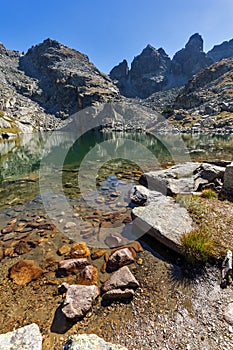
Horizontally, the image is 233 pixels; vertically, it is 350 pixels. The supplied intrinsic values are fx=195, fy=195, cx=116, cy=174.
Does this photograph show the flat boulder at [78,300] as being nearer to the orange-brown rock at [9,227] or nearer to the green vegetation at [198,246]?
the green vegetation at [198,246]

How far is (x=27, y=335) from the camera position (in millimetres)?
3752

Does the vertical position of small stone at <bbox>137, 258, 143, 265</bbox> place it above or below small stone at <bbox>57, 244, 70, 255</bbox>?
above

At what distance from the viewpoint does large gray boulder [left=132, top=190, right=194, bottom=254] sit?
6523 mm

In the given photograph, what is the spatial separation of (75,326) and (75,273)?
5.90ft

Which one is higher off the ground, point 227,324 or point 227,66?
point 227,66

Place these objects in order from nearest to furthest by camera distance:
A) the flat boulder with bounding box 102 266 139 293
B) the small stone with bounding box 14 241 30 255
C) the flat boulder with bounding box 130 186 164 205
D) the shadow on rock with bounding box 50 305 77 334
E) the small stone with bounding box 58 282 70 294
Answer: the shadow on rock with bounding box 50 305 77 334 < the flat boulder with bounding box 102 266 139 293 < the small stone with bounding box 58 282 70 294 < the small stone with bounding box 14 241 30 255 < the flat boulder with bounding box 130 186 164 205

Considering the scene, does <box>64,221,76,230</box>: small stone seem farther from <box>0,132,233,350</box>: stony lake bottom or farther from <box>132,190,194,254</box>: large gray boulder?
<box>132,190,194,254</box>: large gray boulder

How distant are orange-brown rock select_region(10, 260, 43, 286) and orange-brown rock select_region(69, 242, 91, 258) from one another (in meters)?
1.17

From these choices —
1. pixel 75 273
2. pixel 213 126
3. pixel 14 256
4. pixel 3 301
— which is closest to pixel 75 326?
pixel 75 273

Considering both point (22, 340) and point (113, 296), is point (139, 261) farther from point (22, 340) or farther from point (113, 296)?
point (22, 340)

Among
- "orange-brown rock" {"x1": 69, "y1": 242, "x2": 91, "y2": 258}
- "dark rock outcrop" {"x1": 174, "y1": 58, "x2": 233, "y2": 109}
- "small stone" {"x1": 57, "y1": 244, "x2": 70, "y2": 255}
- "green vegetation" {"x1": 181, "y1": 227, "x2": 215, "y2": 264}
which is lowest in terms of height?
"small stone" {"x1": 57, "y1": 244, "x2": 70, "y2": 255}

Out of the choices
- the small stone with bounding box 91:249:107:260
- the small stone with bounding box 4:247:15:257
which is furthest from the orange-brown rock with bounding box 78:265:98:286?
the small stone with bounding box 4:247:15:257

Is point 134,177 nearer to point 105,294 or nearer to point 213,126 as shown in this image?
point 105,294

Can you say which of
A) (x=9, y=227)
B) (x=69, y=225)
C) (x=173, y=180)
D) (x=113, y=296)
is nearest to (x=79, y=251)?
(x=69, y=225)
